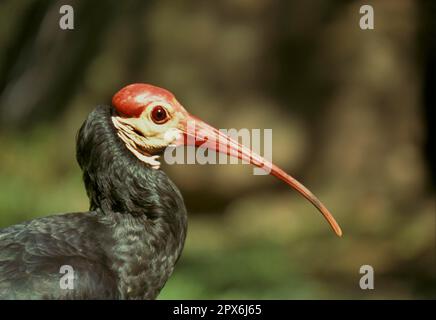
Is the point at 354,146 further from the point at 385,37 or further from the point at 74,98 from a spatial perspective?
the point at 74,98

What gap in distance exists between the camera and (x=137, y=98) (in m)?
3.82

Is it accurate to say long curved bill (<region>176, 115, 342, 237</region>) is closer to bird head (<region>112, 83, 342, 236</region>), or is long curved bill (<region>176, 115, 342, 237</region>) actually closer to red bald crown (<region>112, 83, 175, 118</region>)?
bird head (<region>112, 83, 342, 236</region>)

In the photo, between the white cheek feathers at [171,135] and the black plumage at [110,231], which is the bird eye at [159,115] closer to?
the white cheek feathers at [171,135]

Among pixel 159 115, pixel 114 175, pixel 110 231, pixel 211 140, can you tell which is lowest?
pixel 110 231

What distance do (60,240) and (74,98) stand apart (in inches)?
196

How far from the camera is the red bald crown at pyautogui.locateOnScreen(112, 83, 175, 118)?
12.5 feet

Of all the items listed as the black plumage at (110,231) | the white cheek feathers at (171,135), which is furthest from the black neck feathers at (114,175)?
the white cheek feathers at (171,135)

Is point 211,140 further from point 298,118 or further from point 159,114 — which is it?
point 298,118

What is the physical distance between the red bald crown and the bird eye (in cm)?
4

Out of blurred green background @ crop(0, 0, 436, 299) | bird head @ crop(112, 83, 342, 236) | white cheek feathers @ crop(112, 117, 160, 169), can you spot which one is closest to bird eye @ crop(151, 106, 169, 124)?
bird head @ crop(112, 83, 342, 236)

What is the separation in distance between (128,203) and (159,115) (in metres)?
0.41

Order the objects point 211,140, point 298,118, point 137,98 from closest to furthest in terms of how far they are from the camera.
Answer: point 137,98 → point 211,140 → point 298,118

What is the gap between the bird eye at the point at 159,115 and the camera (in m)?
3.83

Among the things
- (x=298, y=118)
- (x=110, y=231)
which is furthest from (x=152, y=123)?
(x=298, y=118)
